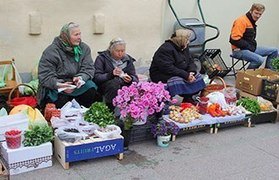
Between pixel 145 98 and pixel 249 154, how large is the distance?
114cm

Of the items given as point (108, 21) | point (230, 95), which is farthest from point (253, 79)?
point (108, 21)

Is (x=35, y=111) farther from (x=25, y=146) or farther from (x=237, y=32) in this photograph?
(x=237, y=32)

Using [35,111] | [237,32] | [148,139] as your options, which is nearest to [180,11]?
[237,32]

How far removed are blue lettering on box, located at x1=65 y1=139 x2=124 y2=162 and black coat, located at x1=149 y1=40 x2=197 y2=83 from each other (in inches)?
58.0

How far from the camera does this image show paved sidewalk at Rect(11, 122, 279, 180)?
131 inches

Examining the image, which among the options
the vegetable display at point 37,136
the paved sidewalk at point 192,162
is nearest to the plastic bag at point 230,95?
the paved sidewalk at point 192,162

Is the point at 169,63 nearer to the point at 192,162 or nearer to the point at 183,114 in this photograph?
the point at 183,114

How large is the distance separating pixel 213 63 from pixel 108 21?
1.93m

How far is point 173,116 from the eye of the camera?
4.18 meters

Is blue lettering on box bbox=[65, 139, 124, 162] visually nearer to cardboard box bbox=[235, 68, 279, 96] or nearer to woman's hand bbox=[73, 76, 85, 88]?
woman's hand bbox=[73, 76, 85, 88]

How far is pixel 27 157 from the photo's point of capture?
324cm

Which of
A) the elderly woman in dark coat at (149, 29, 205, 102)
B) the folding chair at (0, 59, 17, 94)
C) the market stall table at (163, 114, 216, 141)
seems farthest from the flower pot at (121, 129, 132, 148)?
the folding chair at (0, 59, 17, 94)

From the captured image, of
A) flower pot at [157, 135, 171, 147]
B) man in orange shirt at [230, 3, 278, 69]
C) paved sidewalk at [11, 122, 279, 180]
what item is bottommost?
paved sidewalk at [11, 122, 279, 180]

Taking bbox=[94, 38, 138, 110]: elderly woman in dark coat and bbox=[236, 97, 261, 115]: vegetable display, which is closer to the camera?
bbox=[94, 38, 138, 110]: elderly woman in dark coat
